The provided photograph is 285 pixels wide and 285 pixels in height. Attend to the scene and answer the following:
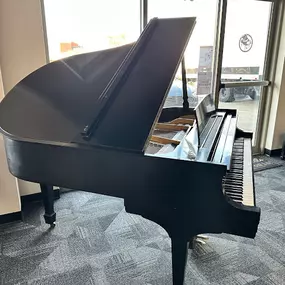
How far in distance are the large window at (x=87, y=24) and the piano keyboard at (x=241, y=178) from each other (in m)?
1.78

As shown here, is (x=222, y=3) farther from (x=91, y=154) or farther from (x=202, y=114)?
(x=91, y=154)

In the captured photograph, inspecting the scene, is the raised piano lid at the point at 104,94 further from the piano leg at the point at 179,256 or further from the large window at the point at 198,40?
the large window at the point at 198,40

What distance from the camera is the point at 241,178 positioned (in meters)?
1.55

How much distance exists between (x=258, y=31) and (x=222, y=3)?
75 centimetres

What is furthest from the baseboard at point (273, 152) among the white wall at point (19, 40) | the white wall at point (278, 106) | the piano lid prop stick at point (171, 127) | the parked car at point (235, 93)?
the white wall at point (19, 40)

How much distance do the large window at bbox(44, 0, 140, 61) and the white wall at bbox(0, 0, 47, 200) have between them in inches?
8.6

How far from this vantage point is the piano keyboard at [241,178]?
1358mm

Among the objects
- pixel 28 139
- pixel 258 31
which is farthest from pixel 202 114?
pixel 258 31

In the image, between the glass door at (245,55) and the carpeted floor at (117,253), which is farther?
the glass door at (245,55)

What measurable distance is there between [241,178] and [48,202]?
1615 mm

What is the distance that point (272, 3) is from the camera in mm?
3557

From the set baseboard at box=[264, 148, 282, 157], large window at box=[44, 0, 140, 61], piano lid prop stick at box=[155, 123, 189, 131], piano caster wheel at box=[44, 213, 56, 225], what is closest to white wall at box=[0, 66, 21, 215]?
piano caster wheel at box=[44, 213, 56, 225]

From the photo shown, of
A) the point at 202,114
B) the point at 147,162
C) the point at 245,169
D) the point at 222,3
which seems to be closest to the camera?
the point at 147,162

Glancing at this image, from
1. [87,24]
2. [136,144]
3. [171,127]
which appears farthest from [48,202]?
[87,24]
